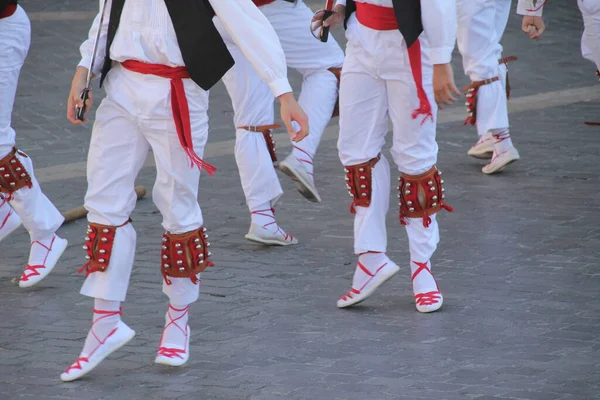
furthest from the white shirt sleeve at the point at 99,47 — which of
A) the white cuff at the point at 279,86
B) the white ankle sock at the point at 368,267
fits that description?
the white ankle sock at the point at 368,267

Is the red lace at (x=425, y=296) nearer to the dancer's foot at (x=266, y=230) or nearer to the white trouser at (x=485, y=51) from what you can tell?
the dancer's foot at (x=266, y=230)

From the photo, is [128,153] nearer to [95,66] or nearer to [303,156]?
[95,66]

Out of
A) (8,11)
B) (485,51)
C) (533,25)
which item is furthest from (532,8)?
(8,11)

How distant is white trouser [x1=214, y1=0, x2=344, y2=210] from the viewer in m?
6.76

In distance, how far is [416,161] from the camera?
564cm

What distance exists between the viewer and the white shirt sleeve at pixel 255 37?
4.51m

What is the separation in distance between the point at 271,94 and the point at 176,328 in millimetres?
2203

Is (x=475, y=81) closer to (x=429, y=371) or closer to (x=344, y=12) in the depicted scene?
(x=344, y=12)

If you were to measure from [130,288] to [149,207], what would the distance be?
1.75 m

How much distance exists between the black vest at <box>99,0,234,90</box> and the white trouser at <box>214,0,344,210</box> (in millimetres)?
1911

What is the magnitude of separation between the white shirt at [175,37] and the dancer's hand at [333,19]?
1185mm

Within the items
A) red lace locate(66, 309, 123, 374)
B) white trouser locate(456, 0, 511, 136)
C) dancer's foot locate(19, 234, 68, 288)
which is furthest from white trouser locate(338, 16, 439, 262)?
white trouser locate(456, 0, 511, 136)

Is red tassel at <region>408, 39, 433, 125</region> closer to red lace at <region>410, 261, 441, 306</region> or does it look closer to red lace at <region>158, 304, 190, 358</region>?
red lace at <region>410, 261, 441, 306</region>

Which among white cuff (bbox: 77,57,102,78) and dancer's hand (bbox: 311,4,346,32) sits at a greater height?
white cuff (bbox: 77,57,102,78)
